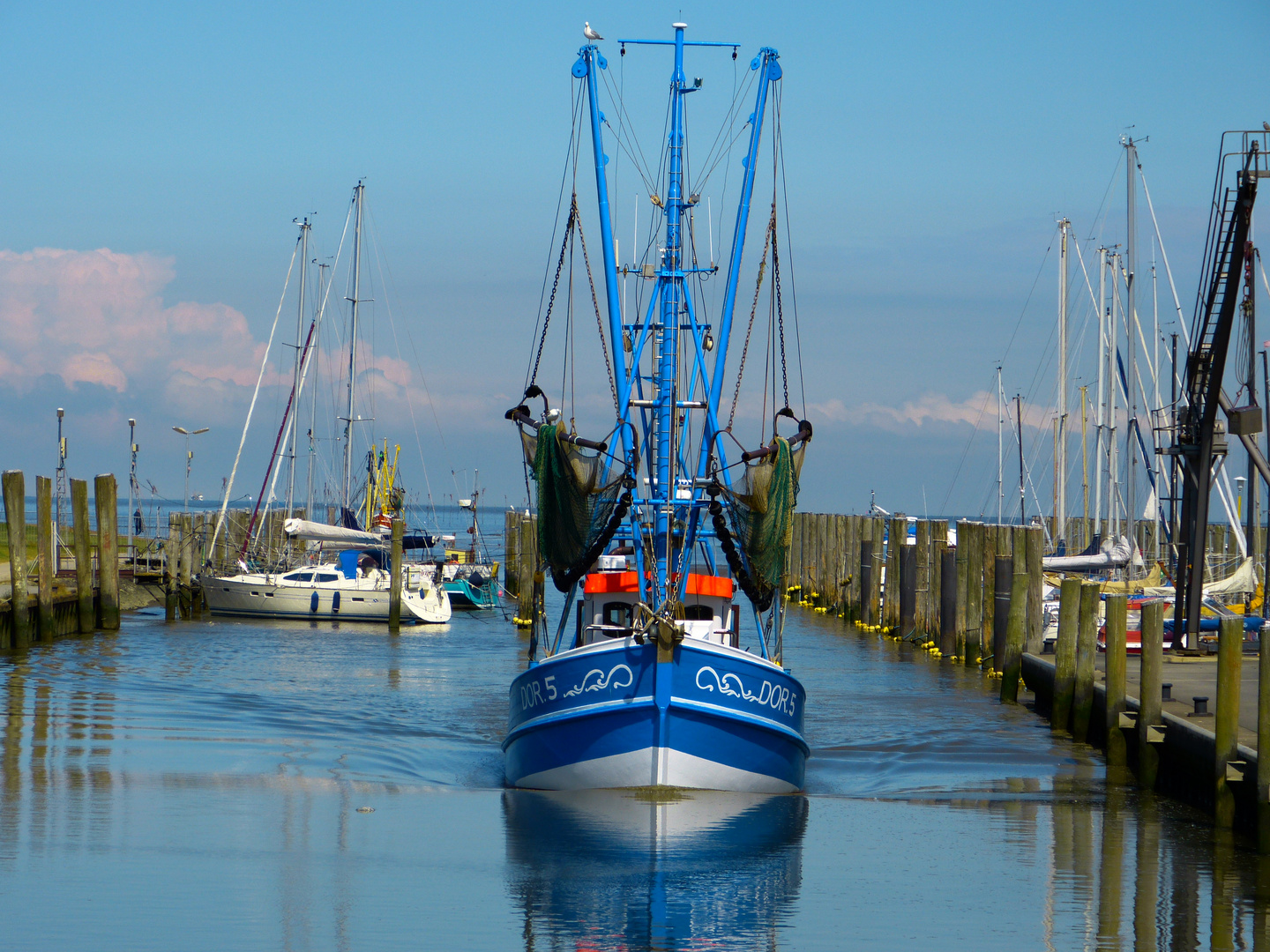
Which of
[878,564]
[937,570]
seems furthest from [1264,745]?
[878,564]

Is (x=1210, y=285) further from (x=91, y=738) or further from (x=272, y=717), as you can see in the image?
(x=91, y=738)

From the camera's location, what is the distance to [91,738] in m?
19.8

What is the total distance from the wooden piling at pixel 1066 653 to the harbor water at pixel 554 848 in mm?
430

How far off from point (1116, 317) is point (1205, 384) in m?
19.1

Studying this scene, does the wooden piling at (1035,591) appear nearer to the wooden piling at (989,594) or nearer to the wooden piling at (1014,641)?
the wooden piling at (1014,641)

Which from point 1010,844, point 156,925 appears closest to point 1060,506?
point 1010,844

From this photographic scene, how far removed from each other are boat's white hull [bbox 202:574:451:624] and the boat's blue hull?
88.1ft

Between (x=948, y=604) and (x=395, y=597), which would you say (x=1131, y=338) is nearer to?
(x=948, y=604)

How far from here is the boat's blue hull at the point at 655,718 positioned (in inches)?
576

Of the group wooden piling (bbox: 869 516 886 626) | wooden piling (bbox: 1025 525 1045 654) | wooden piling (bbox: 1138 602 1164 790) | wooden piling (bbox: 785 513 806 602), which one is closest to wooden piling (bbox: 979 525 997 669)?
wooden piling (bbox: 1025 525 1045 654)

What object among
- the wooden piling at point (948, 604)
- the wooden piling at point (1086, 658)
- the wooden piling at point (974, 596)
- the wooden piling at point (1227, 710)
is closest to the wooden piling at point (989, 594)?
the wooden piling at point (974, 596)

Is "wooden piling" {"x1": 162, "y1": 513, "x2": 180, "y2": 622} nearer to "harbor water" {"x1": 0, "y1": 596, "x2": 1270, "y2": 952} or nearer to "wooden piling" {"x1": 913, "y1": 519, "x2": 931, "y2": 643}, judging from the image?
"harbor water" {"x1": 0, "y1": 596, "x2": 1270, "y2": 952}

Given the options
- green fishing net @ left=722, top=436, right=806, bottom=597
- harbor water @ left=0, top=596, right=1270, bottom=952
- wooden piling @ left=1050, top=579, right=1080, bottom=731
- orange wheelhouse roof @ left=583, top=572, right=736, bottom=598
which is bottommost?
harbor water @ left=0, top=596, right=1270, bottom=952

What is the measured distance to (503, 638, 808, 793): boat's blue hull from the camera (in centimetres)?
1463
